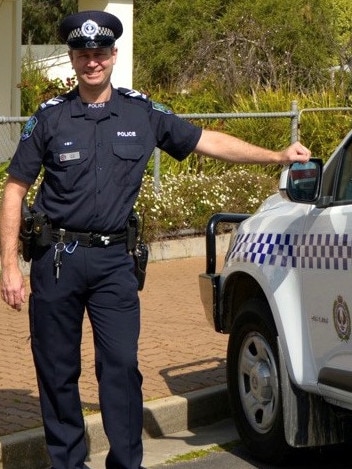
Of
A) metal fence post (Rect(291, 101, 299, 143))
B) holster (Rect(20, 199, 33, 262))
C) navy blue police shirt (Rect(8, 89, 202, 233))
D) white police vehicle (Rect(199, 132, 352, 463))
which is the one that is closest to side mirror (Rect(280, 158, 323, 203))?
white police vehicle (Rect(199, 132, 352, 463))

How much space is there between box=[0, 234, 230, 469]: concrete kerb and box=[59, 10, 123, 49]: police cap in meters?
2.02

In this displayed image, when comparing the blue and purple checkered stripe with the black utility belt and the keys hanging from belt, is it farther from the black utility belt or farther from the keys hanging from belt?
the keys hanging from belt

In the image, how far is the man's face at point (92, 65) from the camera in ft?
17.7

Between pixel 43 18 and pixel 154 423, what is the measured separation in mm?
36879

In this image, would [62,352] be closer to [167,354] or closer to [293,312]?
[293,312]

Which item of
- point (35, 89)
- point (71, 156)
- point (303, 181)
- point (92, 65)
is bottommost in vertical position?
point (303, 181)

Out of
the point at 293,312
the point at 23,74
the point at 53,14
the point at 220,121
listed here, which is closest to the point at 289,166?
the point at 293,312

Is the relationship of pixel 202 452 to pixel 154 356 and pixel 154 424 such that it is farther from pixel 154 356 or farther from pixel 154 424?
pixel 154 356

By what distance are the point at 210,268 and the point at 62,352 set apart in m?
1.82

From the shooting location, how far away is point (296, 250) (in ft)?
20.1

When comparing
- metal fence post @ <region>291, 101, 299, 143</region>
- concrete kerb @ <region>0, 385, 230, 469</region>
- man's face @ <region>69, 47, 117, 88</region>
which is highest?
man's face @ <region>69, 47, 117, 88</region>

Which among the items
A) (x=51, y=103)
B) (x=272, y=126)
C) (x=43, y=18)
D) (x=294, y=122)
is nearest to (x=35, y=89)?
(x=272, y=126)

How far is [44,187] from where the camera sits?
555cm

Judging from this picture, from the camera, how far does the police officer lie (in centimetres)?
542
